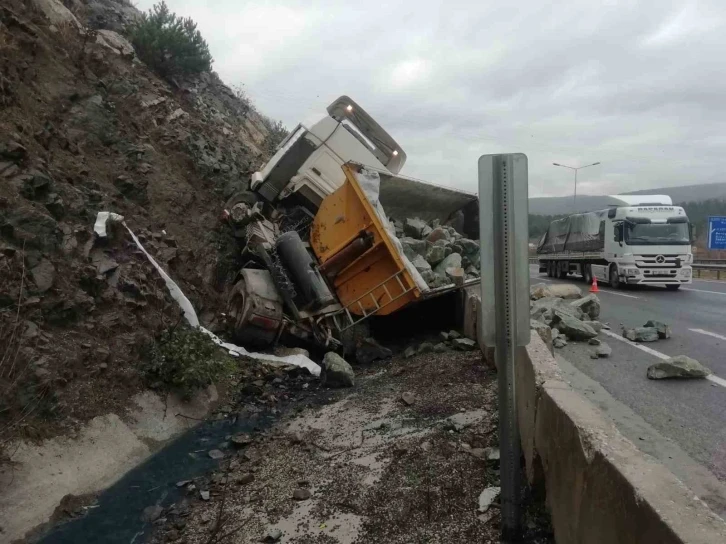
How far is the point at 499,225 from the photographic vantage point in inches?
115

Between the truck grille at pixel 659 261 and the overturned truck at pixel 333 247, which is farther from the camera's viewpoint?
the truck grille at pixel 659 261

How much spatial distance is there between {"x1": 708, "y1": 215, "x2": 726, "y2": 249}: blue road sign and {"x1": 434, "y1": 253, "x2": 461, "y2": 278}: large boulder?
57.2 feet

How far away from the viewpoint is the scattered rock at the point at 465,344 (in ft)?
24.3

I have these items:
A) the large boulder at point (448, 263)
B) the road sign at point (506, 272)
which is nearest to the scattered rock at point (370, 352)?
the large boulder at point (448, 263)

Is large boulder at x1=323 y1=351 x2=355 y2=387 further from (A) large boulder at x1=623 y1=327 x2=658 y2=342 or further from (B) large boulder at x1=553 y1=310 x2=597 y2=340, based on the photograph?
(A) large boulder at x1=623 y1=327 x2=658 y2=342

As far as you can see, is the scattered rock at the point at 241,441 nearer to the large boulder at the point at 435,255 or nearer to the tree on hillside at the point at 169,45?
the large boulder at the point at 435,255

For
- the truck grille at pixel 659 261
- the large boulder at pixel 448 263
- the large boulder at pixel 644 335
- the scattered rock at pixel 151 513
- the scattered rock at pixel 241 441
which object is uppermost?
the large boulder at pixel 448 263

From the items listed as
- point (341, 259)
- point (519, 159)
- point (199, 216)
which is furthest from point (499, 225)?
point (199, 216)

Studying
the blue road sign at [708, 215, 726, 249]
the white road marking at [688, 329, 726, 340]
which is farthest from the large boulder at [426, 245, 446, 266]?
the blue road sign at [708, 215, 726, 249]

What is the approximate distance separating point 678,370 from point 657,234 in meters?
11.1

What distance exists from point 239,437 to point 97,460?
4.48 feet

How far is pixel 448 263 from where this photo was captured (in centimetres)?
916

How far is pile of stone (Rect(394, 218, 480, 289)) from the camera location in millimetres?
8711

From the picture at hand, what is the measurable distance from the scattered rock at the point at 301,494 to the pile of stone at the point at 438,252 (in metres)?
4.57
